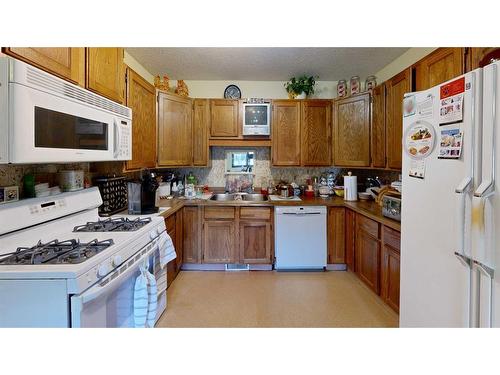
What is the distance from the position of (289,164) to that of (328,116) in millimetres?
789

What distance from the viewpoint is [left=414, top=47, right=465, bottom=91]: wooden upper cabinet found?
65.6 inches

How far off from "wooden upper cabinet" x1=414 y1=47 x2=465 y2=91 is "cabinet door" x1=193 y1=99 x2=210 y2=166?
7.44 ft

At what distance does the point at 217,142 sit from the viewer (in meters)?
3.37

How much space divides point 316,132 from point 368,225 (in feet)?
4.56

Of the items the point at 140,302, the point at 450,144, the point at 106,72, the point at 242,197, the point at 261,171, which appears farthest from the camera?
Answer: the point at 261,171

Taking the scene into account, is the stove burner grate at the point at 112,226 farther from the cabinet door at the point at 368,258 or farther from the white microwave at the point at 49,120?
the cabinet door at the point at 368,258

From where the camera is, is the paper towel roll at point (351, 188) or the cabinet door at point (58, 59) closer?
Result: the cabinet door at point (58, 59)

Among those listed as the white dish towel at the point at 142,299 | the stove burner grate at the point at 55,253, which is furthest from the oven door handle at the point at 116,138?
Result: the white dish towel at the point at 142,299

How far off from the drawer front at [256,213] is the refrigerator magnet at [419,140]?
1780mm

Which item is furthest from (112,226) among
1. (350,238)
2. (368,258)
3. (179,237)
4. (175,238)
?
(350,238)

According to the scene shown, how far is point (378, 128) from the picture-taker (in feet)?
8.96

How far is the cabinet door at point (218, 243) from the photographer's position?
120 inches

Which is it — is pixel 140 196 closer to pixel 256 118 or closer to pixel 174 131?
pixel 174 131

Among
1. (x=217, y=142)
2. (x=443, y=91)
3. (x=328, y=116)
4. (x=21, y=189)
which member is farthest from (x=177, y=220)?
(x=443, y=91)
